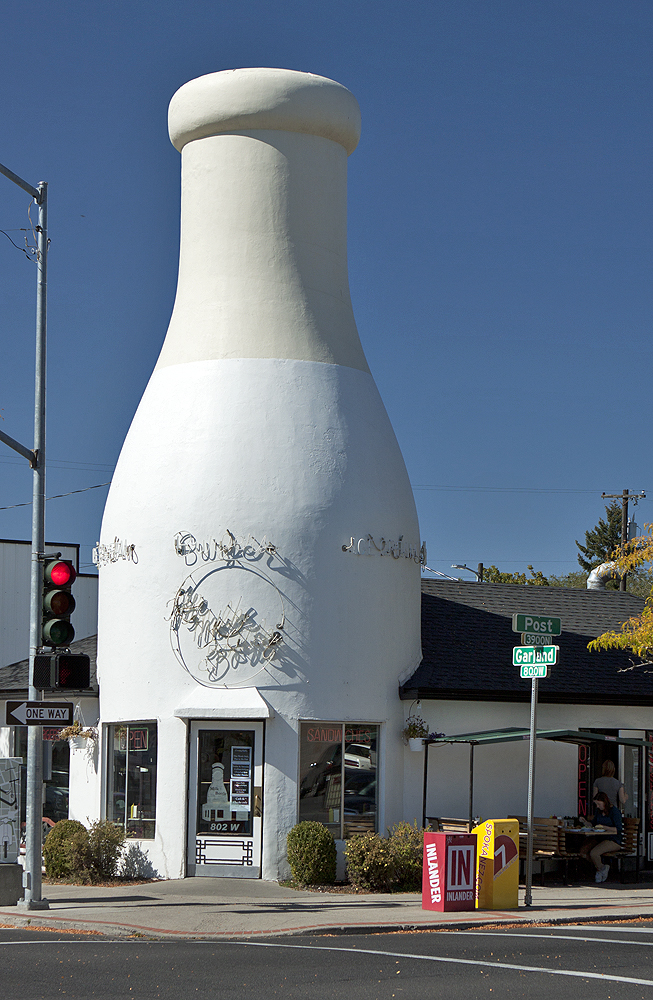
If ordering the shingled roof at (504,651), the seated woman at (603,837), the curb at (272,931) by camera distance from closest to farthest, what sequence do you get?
the curb at (272,931), the seated woman at (603,837), the shingled roof at (504,651)

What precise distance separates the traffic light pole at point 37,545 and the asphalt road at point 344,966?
1297mm

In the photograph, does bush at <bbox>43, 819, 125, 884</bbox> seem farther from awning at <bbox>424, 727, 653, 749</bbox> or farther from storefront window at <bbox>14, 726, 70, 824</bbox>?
awning at <bbox>424, 727, 653, 749</bbox>

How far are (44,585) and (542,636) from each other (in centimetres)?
659

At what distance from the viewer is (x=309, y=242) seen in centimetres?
2081

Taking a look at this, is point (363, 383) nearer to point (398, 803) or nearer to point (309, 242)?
point (309, 242)

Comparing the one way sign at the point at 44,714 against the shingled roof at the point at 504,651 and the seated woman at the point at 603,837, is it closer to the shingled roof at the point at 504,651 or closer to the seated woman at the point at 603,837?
the shingled roof at the point at 504,651

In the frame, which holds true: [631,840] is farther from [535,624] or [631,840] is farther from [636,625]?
[535,624]

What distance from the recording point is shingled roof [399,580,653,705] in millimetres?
20688

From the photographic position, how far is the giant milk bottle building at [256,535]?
62.0ft

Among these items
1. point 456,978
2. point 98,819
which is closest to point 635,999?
point 456,978

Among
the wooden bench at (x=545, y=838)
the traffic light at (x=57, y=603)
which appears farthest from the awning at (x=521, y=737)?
the traffic light at (x=57, y=603)

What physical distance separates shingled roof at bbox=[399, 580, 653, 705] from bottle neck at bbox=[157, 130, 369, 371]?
5.19 metres

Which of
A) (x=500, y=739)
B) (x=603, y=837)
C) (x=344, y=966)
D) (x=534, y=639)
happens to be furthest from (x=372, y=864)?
(x=344, y=966)

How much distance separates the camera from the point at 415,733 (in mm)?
19797
